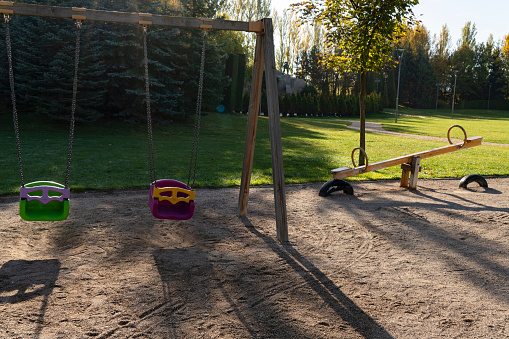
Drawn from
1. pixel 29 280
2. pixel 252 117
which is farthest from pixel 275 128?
pixel 29 280

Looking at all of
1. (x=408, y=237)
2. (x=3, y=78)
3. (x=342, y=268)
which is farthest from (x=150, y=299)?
(x=3, y=78)

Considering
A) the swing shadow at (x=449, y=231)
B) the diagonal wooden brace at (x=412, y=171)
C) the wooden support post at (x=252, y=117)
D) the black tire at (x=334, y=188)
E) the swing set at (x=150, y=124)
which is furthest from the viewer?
the diagonal wooden brace at (x=412, y=171)

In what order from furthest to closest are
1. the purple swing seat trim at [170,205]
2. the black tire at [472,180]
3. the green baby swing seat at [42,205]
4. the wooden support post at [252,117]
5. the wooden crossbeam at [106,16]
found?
the black tire at [472,180] → the wooden support post at [252,117] → the purple swing seat trim at [170,205] → the wooden crossbeam at [106,16] → the green baby swing seat at [42,205]

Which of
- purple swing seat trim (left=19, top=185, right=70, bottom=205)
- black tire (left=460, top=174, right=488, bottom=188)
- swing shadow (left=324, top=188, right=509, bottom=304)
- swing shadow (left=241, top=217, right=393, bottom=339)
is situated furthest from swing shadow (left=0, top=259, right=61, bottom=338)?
black tire (left=460, top=174, right=488, bottom=188)

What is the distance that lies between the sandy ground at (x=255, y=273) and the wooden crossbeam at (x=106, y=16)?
2371mm

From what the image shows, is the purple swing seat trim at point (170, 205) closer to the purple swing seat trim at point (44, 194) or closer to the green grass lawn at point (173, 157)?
the purple swing seat trim at point (44, 194)

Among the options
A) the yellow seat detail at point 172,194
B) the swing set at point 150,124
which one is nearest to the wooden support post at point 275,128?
the swing set at point 150,124

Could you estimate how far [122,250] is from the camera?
4.38 metres

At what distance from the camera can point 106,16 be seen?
4.66 meters

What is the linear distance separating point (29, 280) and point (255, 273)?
6.28ft

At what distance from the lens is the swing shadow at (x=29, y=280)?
10.7 feet

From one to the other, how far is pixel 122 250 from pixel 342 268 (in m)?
2.21

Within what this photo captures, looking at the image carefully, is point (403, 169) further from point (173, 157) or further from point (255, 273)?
point (173, 157)

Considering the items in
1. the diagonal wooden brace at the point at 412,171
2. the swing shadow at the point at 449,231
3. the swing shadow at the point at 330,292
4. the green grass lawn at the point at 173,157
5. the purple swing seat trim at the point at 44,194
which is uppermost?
the purple swing seat trim at the point at 44,194
